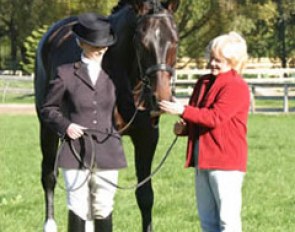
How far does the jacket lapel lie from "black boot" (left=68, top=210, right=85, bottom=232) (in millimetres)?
876

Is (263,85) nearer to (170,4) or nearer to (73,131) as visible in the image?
(170,4)

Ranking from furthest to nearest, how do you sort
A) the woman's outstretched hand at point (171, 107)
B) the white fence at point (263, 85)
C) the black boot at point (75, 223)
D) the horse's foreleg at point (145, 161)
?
the white fence at point (263, 85)
the horse's foreleg at point (145, 161)
the black boot at point (75, 223)
the woman's outstretched hand at point (171, 107)

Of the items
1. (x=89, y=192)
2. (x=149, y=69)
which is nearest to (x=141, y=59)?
(x=149, y=69)

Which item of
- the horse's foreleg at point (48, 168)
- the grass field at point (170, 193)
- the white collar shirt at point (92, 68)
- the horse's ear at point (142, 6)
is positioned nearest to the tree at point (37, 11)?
the grass field at point (170, 193)

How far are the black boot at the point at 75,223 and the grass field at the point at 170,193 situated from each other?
171cm

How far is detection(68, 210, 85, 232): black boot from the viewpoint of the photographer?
15.8 ft

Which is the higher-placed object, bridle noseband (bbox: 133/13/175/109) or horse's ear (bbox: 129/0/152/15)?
horse's ear (bbox: 129/0/152/15)

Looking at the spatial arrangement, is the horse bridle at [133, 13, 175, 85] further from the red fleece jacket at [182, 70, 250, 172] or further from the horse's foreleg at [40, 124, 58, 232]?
the horse's foreleg at [40, 124, 58, 232]

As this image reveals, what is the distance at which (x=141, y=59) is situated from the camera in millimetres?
4934

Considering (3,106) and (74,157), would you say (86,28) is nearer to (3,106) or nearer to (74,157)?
(74,157)

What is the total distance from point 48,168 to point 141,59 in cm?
255

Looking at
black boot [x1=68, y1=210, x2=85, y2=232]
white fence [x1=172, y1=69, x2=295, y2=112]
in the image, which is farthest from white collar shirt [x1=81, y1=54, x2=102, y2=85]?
white fence [x1=172, y1=69, x2=295, y2=112]

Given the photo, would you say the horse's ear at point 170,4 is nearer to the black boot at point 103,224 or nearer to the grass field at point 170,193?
the black boot at point 103,224

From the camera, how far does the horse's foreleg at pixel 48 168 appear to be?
6.75 meters
